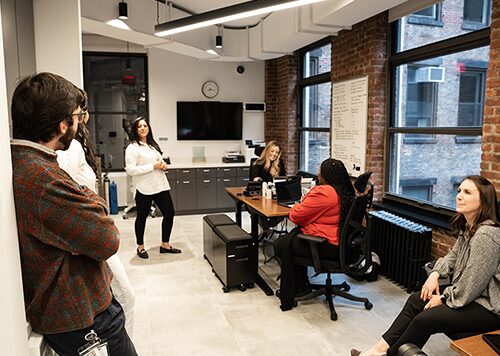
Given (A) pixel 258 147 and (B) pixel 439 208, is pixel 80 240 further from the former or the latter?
(A) pixel 258 147

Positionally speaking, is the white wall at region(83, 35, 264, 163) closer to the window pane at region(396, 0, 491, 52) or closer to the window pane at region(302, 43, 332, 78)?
the window pane at region(302, 43, 332, 78)

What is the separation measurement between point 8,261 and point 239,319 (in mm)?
2387

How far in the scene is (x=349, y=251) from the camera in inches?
127

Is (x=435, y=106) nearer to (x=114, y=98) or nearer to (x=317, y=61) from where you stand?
(x=317, y=61)

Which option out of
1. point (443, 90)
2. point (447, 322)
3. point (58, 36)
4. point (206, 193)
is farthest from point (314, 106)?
point (447, 322)

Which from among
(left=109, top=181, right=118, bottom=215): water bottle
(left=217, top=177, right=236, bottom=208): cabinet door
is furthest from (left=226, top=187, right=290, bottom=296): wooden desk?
(left=109, top=181, right=118, bottom=215): water bottle

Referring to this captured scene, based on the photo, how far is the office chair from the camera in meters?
3.10

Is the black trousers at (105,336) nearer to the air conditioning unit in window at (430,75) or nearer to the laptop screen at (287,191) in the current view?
the laptop screen at (287,191)

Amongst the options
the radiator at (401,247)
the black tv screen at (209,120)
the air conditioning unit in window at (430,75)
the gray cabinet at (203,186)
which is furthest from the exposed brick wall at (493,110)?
the black tv screen at (209,120)

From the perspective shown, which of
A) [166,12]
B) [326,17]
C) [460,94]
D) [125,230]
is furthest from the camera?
[125,230]

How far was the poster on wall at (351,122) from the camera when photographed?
15.6 feet

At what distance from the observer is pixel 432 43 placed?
3922 millimetres

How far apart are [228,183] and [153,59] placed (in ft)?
8.21

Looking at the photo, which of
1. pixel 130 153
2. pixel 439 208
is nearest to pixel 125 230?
pixel 130 153
